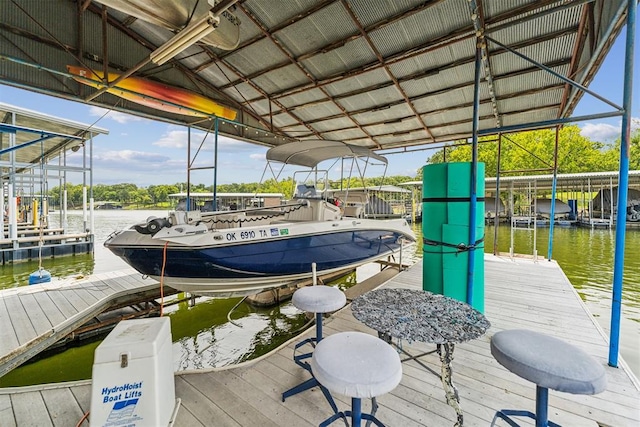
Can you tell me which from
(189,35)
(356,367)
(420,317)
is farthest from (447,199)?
(189,35)

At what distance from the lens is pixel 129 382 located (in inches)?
58.0

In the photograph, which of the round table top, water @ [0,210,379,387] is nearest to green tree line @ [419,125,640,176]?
water @ [0,210,379,387]

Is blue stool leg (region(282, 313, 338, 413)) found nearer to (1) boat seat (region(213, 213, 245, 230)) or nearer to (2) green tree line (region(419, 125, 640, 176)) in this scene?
(1) boat seat (region(213, 213, 245, 230))

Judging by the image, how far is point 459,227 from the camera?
2.69m

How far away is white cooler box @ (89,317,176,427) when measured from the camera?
145 centimetres

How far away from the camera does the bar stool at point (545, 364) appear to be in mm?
1150

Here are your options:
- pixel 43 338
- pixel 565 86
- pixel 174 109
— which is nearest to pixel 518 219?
pixel 565 86

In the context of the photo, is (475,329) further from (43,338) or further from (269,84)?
(269,84)

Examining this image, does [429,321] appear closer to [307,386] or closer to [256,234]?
[307,386]

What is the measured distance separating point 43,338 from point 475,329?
157 inches

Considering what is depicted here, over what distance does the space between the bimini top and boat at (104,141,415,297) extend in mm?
17

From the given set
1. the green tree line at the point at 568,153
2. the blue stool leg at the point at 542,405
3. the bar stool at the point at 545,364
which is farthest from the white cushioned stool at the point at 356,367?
the green tree line at the point at 568,153

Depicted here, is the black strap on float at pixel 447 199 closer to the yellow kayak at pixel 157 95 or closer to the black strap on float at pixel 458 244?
the black strap on float at pixel 458 244

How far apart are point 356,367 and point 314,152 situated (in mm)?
3856
